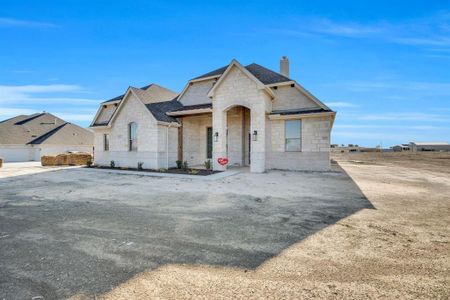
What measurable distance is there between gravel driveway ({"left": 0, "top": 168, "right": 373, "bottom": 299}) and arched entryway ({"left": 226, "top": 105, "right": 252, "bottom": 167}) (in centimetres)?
1057

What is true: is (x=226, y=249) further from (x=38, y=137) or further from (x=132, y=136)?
(x=38, y=137)

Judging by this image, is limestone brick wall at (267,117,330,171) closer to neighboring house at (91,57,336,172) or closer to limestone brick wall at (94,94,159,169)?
neighboring house at (91,57,336,172)

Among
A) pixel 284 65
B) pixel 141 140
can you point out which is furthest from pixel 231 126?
pixel 284 65

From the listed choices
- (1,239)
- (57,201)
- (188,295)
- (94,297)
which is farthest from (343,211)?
(57,201)

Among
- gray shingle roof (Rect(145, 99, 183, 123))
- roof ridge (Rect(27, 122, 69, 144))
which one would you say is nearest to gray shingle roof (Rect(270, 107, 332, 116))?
gray shingle roof (Rect(145, 99, 183, 123))

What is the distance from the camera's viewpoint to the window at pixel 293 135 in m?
16.0

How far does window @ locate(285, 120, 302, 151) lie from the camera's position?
16.0m

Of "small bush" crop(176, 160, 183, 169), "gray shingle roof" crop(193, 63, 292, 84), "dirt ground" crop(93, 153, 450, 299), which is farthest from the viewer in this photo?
"gray shingle roof" crop(193, 63, 292, 84)

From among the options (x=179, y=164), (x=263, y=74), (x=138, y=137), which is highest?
(x=263, y=74)

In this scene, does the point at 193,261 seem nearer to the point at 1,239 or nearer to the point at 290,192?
the point at 1,239

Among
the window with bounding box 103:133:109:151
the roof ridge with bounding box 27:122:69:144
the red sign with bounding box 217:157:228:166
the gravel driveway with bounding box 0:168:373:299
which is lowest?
the gravel driveway with bounding box 0:168:373:299

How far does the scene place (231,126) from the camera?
19.2m

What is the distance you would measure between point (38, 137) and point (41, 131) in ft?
6.68

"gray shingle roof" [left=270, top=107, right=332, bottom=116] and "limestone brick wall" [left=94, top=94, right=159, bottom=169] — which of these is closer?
"gray shingle roof" [left=270, top=107, right=332, bottom=116]
